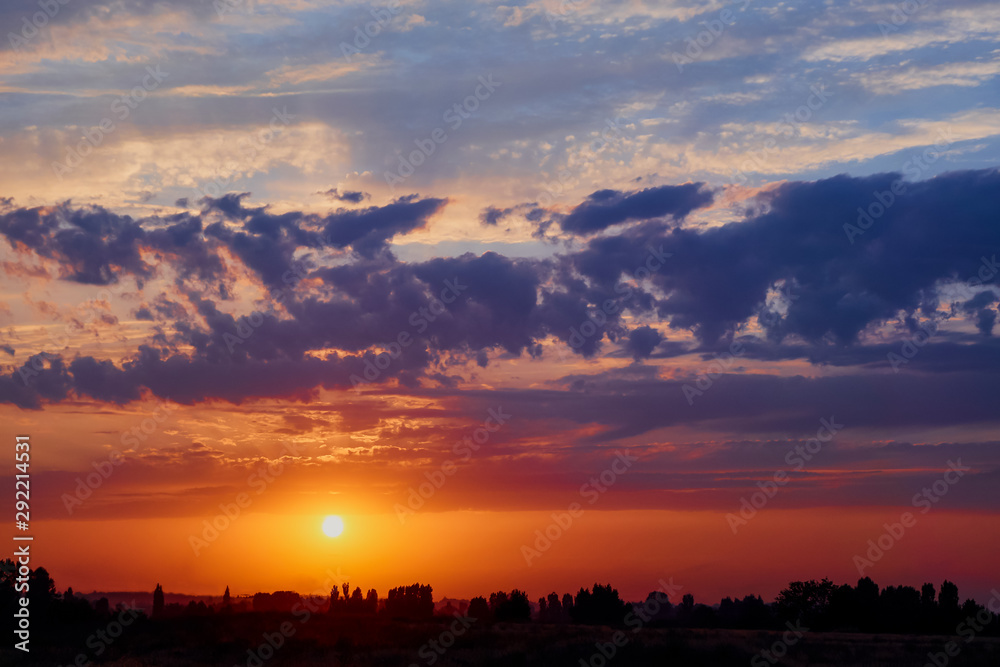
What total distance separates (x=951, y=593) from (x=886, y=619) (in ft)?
125

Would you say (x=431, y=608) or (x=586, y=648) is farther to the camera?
(x=431, y=608)

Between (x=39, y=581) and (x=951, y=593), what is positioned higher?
(x=39, y=581)

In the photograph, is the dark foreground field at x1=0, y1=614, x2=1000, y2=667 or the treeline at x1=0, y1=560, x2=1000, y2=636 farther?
the treeline at x1=0, y1=560, x2=1000, y2=636

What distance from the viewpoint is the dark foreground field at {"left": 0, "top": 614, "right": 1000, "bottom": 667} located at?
1813 inches

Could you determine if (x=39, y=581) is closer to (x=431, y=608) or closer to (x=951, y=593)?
(x=431, y=608)

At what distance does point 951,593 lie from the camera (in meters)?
136

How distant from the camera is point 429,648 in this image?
53.4 m

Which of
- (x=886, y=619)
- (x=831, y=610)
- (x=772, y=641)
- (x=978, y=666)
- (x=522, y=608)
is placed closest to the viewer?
(x=978, y=666)

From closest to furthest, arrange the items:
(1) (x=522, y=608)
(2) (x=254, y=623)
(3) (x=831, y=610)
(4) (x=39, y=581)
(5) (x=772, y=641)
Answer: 1. (5) (x=772, y=641)
2. (2) (x=254, y=623)
3. (4) (x=39, y=581)
4. (3) (x=831, y=610)
5. (1) (x=522, y=608)

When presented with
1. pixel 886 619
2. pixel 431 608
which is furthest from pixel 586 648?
pixel 431 608

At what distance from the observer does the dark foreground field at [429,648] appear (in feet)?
151

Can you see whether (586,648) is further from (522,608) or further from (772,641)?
(522,608)

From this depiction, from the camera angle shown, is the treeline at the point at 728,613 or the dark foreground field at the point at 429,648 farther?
the treeline at the point at 728,613

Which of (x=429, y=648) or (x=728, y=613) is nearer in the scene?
(x=429, y=648)
